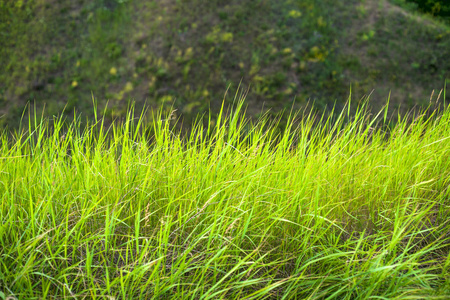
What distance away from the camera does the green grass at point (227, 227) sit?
141 cm

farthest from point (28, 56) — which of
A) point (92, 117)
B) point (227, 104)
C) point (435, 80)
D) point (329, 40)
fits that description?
point (435, 80)

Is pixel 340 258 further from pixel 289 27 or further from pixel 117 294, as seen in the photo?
pixel 289 27

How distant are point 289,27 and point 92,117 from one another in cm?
248

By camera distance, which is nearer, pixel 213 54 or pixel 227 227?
pixel 227 227

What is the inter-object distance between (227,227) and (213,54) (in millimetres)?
3096

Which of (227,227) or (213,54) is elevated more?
(213,54)

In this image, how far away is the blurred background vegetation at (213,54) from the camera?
4223 mm

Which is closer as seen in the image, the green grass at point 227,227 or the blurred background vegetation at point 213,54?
the green grass at point 227,227

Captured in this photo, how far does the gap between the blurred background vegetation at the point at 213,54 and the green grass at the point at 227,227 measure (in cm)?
203

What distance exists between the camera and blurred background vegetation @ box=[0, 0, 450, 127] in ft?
13.9

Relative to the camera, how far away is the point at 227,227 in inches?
66.0

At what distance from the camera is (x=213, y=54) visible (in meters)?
4.43

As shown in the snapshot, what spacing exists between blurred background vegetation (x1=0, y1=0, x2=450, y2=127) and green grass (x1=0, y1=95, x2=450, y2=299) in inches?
79.9

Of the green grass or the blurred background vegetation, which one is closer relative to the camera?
the green grass
